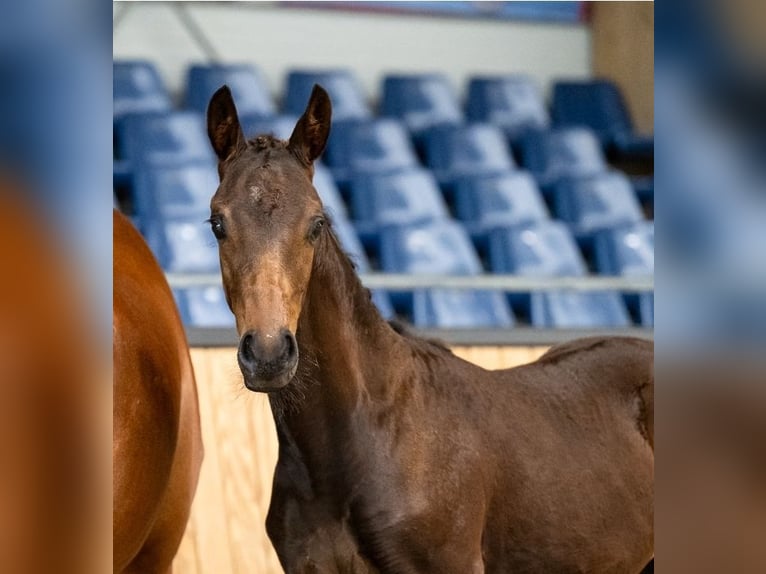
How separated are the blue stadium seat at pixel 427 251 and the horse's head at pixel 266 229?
378 cm

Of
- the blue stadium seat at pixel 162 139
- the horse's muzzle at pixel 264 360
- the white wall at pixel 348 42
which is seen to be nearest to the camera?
the horse's muzzle at pixel 264 360

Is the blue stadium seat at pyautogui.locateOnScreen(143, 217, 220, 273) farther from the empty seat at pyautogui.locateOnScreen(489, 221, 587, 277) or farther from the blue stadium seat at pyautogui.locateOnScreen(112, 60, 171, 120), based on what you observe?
the empty seat at pyautogui.locateOnScreen(489, 221, 587, 277)

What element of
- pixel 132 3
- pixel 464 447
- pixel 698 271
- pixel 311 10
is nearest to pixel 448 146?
pixel 311 10

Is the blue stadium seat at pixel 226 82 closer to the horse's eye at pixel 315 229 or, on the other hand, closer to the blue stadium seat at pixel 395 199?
the blue stadium seat at pixel 395 199

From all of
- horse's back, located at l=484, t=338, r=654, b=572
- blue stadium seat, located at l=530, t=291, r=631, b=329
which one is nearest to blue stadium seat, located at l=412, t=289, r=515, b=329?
blue stadium seat, located at l=530, t=291, r=631, b=329

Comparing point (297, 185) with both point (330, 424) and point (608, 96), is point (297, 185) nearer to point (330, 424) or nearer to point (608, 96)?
point (330, 424)

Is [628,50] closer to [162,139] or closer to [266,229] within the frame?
[162,139]

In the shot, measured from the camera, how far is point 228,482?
3.65 metres

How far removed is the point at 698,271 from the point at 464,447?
1902mm

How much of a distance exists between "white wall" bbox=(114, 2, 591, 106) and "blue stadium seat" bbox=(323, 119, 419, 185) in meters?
1.11

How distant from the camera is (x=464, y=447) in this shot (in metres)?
2.62

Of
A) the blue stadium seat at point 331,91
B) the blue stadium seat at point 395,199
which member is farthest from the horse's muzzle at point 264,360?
the blue stadium seat at point 331,91

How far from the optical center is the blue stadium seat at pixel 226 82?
7.46 m

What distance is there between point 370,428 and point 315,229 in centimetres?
52
